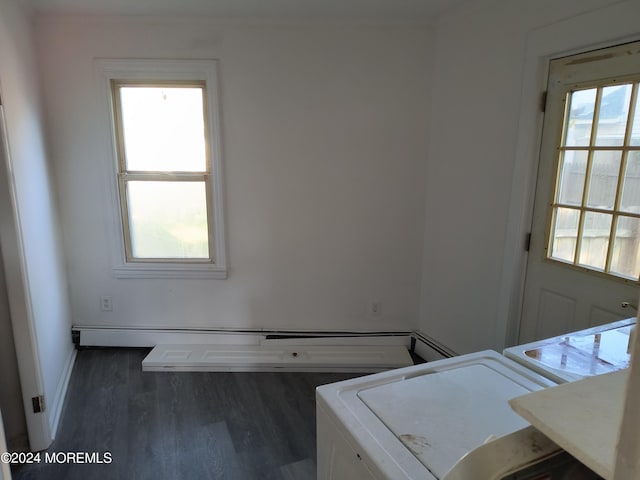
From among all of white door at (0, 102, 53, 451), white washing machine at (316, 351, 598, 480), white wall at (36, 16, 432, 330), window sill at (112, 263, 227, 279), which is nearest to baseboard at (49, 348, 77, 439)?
white door at (0, 102, 53, 451)

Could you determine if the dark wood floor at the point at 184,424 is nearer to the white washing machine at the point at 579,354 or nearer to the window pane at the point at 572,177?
the white washing machine at the point at 579,354

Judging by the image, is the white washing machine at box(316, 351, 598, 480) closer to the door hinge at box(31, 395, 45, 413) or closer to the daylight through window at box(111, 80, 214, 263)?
the door hinge at box(31, 395, 45, 413)

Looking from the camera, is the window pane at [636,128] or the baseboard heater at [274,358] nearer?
the window pane at [636,128]

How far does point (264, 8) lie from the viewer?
8.01 feet

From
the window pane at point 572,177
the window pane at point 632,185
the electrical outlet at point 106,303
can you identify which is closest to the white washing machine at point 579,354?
the window pane at point 632,185

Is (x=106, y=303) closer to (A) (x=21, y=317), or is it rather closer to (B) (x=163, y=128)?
(A) (x=21, y=317)

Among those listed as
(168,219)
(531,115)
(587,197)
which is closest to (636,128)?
(587,197)

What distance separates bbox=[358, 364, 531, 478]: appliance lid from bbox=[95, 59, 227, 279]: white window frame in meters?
2.06

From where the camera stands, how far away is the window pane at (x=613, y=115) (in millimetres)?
1662

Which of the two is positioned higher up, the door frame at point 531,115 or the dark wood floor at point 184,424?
the door frame at point 531,115

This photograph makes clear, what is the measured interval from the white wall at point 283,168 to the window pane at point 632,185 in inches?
53.2

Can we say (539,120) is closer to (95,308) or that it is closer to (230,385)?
(230,385)

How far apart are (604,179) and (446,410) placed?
1.40 meters

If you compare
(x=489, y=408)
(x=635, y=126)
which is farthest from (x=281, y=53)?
(x=489, y=408)
